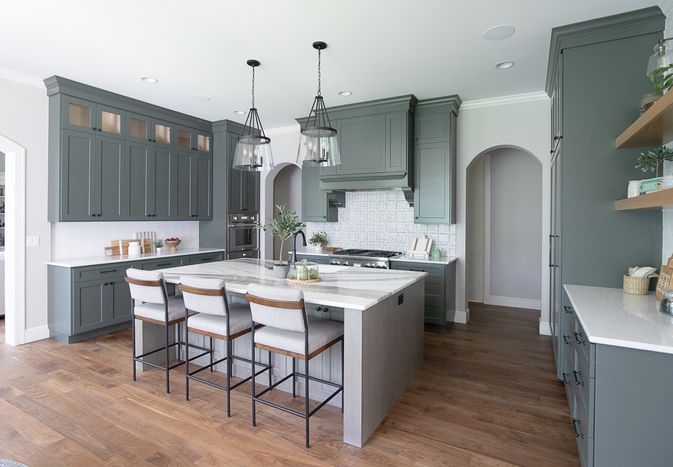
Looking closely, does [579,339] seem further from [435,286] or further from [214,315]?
[435,286]

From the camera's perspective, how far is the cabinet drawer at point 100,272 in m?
4.22

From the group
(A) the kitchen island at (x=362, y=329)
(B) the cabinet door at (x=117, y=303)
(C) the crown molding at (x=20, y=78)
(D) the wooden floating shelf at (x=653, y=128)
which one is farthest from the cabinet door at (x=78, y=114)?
(D) the wooden floating shelf at (x=653, y=128)

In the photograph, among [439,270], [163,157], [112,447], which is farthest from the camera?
[163,157]

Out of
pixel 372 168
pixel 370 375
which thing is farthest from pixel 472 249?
pixel 370 375

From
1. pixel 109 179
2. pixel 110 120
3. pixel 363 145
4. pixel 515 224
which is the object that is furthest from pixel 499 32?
pixel 109 179

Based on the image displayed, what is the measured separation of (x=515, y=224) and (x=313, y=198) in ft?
10.5

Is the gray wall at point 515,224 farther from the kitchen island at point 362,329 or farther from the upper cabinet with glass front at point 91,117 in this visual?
the upper cabinet with glass front at point 91,117

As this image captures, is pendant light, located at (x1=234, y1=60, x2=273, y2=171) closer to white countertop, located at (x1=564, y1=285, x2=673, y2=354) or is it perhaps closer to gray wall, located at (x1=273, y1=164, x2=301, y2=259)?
white countertop, located at (x1=564, y1=285, x2=673, y2=354)

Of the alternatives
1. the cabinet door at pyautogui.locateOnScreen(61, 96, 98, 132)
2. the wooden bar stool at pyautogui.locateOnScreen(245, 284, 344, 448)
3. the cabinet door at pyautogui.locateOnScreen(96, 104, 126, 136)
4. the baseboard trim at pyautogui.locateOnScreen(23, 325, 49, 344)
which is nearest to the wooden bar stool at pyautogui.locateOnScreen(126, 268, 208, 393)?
the wooden bar stool at pyautogui.locateOnScreen(245, 284, 344, 448)

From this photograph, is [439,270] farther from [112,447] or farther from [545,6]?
[112,447]

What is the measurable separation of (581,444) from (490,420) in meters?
0.67

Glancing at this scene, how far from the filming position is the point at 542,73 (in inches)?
156

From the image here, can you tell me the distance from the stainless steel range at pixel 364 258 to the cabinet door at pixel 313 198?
698mm

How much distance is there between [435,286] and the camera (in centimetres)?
468
